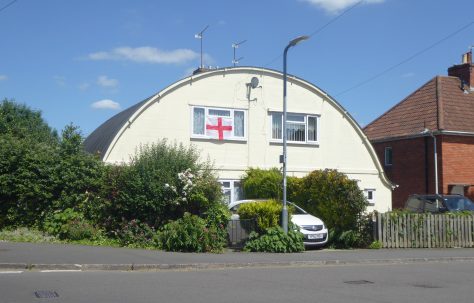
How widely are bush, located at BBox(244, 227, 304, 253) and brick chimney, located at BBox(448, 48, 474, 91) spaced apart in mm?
21554

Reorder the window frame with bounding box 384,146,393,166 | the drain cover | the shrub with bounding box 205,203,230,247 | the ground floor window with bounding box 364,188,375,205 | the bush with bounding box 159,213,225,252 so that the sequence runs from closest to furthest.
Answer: the drain cover → the bush with bounding box 159,213,225,252 → the shrub with bounding box 205,203,230,247 → the ground floor window with bounding box 364,188,375,205 → the window frame with bounding box 384,146,393,166

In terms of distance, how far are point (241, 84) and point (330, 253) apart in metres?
10.2

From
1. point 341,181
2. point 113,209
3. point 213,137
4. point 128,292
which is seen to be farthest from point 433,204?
point 128,292

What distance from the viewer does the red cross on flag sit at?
24.2 meters

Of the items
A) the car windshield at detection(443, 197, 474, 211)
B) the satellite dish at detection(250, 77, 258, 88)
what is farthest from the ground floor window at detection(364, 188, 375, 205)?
the satellite dish at detection(250, 77, 258, 88)

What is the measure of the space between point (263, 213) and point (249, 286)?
6.85 metres

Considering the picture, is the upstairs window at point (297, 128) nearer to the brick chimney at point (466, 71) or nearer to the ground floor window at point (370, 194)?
the ground floor window at point (370, 194)

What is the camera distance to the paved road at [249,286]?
9242mm

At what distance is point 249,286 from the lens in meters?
10.6

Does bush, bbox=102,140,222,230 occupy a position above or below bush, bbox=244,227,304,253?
above

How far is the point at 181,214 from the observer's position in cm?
1781

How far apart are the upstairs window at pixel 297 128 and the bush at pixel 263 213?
26.5 ft

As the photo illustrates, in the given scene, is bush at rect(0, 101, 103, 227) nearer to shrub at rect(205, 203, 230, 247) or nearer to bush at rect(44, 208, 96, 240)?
bush at rect(44, 208, 96, 240)

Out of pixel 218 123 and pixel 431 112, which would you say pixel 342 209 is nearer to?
pixel 218 123
